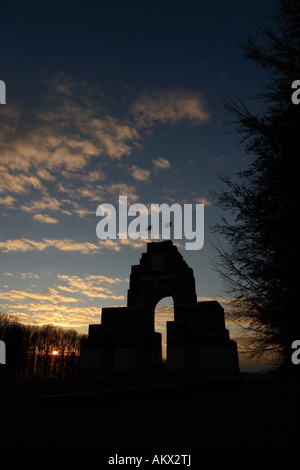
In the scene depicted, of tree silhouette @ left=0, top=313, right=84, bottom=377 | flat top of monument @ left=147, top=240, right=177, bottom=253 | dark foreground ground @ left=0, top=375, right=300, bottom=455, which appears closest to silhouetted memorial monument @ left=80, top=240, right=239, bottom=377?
flat top of monument @ left=147, top=240, right=177, bottom=253

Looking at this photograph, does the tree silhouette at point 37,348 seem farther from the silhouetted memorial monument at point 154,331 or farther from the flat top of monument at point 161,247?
the flat top of monument at point 161,247

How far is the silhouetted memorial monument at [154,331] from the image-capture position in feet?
104

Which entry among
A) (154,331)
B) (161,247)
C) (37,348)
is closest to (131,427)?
(161,247)

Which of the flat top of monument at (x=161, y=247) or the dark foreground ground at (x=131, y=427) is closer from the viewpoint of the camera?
the dark foreground ground at (x=131, y=427)

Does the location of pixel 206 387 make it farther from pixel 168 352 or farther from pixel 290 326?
pixel 168 352

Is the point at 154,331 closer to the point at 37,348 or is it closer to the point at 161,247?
the point at 161,247

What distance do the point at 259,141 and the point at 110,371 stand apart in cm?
3066

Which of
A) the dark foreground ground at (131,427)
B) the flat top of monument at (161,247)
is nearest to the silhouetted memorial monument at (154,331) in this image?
the flat top of monument at (161,247)

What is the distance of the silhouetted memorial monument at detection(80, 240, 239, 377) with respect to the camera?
31.6 meters

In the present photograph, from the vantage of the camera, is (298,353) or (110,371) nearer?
(298,353)

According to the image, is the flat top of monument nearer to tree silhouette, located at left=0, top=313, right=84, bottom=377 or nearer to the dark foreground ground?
the dark foreground ground

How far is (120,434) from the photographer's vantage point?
6.43 meters

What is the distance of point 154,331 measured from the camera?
38.8 m

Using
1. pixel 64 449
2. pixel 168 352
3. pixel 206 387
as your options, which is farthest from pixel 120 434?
pixel 168 352
